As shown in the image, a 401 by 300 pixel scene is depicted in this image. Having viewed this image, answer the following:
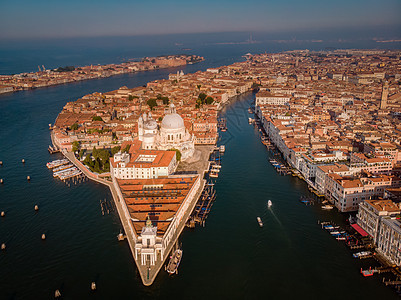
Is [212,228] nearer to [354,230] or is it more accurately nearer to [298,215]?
[298,215]

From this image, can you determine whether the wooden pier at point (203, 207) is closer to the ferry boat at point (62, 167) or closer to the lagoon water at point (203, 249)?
the lagoon water at point (203, 249)

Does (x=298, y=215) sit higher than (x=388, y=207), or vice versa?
(x=388, y=207)

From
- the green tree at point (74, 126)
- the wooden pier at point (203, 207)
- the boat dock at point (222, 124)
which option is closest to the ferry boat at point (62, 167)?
the green tree at point (74, 126)

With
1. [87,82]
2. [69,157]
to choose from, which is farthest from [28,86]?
[69,157]

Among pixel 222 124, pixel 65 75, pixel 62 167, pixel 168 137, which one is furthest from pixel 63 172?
pixel 65 75

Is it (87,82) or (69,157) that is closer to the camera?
(69,157)

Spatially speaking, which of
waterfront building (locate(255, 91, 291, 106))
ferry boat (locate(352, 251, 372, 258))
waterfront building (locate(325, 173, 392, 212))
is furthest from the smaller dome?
waterfront building (locate(255, 91, 291, 106))

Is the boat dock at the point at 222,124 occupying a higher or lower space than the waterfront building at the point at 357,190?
lower
